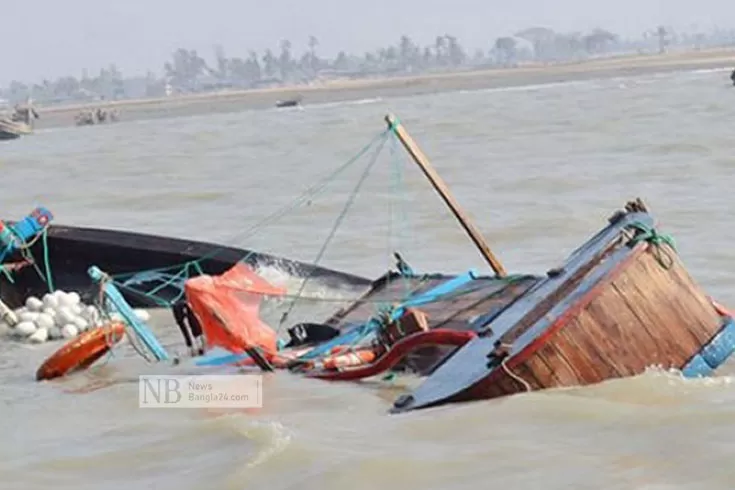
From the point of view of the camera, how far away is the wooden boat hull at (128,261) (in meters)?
12.4

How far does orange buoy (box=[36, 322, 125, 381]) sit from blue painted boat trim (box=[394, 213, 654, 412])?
2.83 metres

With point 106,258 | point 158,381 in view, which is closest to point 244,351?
point 158,381

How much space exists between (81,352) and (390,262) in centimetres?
544

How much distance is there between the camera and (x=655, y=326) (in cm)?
757

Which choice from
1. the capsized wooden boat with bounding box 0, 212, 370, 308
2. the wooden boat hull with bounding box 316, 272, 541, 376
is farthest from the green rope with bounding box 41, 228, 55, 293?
the wooden boat hull with bounding box 316, 272, 541, 376

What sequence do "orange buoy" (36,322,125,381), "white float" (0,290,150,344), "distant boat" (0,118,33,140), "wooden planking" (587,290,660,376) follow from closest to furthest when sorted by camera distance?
"wooden planking" (587,290,660,376) → "orange buoy" (36,322,125,381) → "white float" (0,290,150,344) → "distant boat" (0,118,33,140)

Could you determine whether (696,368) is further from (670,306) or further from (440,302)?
(440,302)

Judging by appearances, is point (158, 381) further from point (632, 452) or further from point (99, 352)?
point (632, 452)

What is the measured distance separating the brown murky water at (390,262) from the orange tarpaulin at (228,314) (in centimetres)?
43

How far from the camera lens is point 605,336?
7504 mm

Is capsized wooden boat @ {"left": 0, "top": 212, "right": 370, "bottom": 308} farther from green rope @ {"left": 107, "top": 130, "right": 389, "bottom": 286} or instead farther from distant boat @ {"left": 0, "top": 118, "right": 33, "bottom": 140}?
distant boat @ {"left": 0, "top": 118, "right": 33, "bottom": 140}

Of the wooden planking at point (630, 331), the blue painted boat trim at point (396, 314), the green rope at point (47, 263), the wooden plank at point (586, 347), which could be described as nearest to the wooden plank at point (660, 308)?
the wooden planking at point (630, 331)

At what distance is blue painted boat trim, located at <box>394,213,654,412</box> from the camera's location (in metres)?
7.56

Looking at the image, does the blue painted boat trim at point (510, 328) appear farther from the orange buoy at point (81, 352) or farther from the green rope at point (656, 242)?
the orange buoy at point (81, 352)
